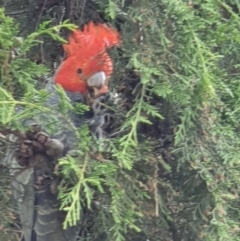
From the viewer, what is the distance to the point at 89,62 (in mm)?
993

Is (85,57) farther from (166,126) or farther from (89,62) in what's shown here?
(166,126)

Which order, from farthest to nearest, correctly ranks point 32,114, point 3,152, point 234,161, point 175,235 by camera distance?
point 175,235 < point 3,152 < point 234,161 < point 32,114

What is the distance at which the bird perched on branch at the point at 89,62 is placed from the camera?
3.26 ft

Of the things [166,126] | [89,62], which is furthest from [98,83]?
[166,126]

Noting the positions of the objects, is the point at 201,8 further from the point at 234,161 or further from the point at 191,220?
the point at 191,220

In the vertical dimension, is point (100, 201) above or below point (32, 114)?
below

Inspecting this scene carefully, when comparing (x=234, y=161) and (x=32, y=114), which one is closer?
(x=32, y=114)

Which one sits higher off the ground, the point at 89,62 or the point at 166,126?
the point at 89,62

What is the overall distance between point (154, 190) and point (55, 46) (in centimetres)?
38

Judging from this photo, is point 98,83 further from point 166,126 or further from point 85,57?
point 166,126

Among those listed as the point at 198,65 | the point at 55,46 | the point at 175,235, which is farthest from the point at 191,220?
the point at 55,46

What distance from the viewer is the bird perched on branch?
99 centimetres

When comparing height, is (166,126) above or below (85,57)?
below

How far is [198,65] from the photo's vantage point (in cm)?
92
